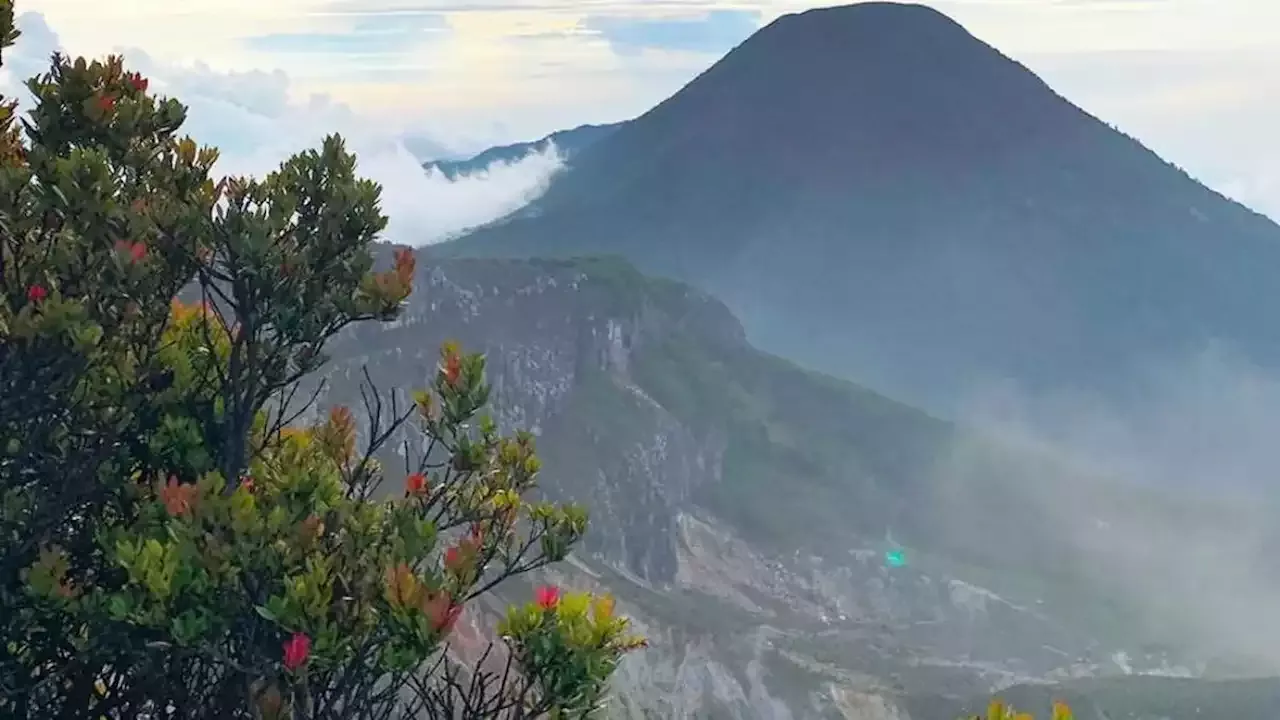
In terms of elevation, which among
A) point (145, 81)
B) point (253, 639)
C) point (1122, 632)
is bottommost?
point (1122, 632)

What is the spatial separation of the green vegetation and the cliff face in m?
103

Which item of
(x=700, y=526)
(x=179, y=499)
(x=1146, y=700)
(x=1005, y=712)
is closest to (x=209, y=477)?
(x=179, y=499)

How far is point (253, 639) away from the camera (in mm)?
7375

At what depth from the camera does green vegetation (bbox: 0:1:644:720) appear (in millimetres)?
7129

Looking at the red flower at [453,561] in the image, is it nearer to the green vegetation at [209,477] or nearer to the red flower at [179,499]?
the green vegetation at [209,477]

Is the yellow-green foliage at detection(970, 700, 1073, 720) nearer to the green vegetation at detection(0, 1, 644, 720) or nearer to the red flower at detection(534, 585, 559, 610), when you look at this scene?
the green vegetation at detection(0, 1, 644, 720)

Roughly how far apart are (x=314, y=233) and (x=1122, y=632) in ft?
586

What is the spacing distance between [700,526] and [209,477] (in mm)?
163935

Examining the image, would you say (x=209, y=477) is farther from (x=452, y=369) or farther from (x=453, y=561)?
(x=452, y=369)

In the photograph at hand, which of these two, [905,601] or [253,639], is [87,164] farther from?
[905,601]

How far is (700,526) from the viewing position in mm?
169625

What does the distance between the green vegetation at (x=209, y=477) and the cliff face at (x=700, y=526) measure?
103 meters

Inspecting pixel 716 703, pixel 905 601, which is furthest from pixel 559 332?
pixel 716 703

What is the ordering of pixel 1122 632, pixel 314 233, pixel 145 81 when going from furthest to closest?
1. pixel 1122 632
2. pixel 145 81
3. pixel 314 233
